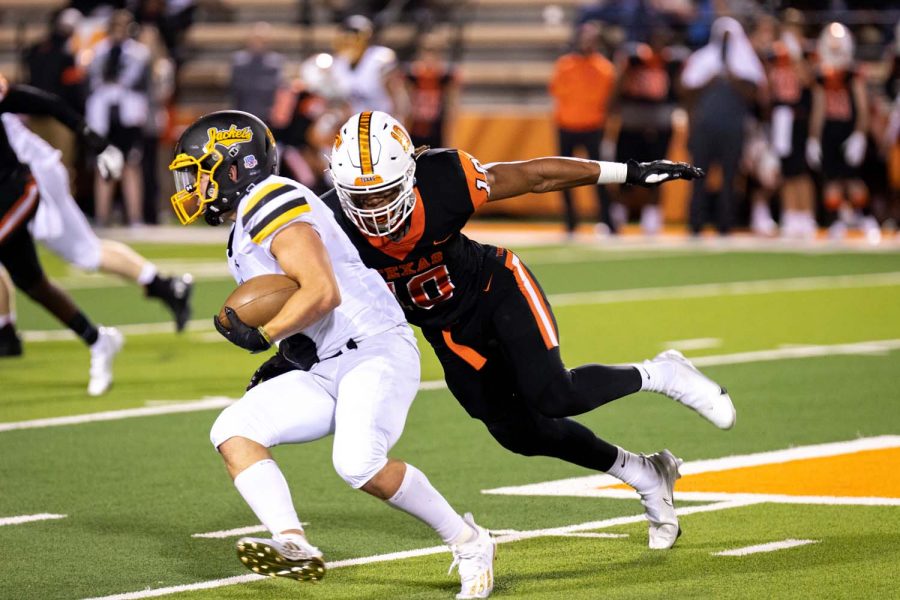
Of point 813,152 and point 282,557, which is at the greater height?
point 282,557


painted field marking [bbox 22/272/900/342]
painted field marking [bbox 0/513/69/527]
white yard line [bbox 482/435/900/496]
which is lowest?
painted field marking [bbox 22/272/900/342]

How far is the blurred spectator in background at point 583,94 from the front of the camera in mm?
17062

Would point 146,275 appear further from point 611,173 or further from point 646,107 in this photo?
point 646,107

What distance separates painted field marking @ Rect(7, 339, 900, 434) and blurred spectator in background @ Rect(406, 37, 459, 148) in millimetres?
9261

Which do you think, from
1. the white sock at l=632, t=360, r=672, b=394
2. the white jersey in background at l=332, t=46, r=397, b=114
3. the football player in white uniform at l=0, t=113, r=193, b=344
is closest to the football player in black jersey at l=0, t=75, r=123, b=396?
the football player in white uniform at l=0, t=113, r=193, b=344

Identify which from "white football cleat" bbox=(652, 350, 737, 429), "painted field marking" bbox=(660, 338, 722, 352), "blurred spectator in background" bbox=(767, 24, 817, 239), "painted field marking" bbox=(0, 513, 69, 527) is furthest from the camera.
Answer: "blurred spectator in background" bbox=(767, 24, 817, 239)

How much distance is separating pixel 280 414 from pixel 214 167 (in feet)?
2.59

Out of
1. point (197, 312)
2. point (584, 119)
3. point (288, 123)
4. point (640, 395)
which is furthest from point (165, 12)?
point (640, 395)

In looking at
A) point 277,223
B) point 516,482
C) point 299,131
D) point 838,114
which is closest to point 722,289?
point 838,114

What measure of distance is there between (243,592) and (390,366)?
0.76m

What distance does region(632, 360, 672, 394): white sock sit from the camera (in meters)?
5.55

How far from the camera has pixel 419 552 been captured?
5363 millimetres

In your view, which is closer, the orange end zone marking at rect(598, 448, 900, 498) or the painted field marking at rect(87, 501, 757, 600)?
the painted field marking at rect(87, 501, 757, 600)

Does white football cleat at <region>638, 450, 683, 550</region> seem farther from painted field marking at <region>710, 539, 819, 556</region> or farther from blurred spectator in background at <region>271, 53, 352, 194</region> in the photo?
blurred spectator in background at <region>271, 53, 352, 194</region>
